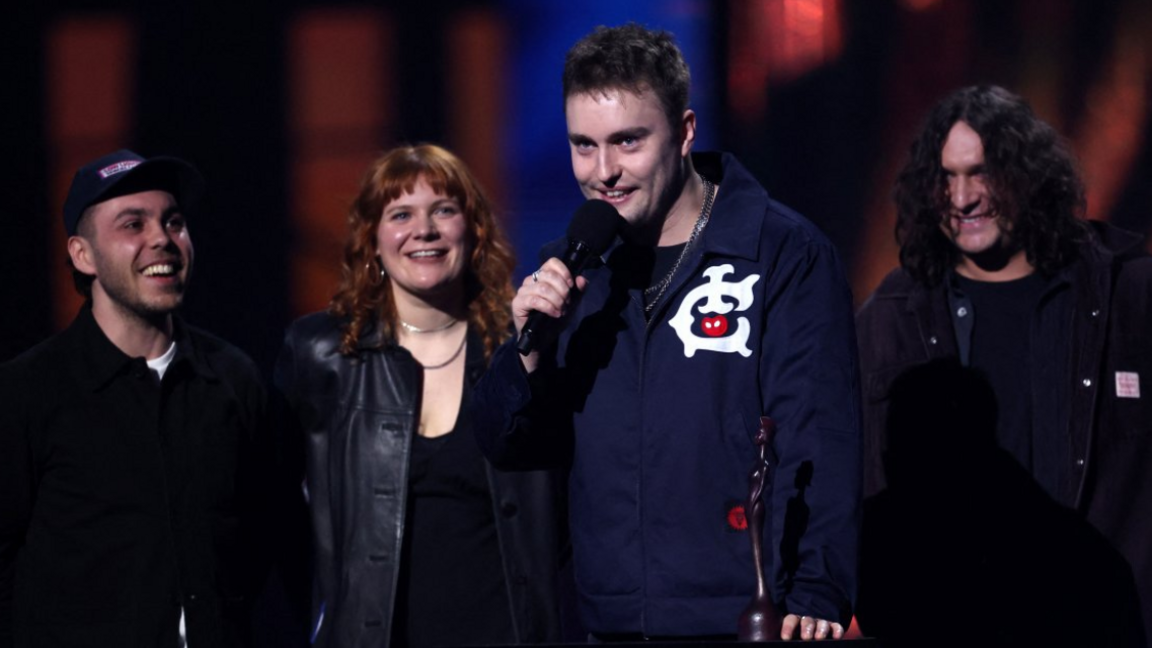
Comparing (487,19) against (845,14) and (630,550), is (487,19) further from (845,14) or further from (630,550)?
(630,550)

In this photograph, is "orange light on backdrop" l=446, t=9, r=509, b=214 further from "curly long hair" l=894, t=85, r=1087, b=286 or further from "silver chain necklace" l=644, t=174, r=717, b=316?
"silver chain necklace" l=644, t=174, r=717, b=316

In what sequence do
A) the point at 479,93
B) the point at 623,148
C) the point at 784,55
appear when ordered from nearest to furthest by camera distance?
the point at 623,148 < the point at 784,55 < the point at 479,93

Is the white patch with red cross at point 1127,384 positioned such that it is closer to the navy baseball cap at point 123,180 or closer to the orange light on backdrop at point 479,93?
the orange light on backdrop at point 479,93

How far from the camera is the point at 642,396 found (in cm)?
240

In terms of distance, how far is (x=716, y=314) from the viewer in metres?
2.37

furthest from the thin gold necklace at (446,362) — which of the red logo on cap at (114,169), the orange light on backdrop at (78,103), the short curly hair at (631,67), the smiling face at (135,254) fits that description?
the orange light on backdrop at (78,103)

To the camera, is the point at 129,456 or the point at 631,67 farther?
the point at 129,456

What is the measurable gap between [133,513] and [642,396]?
1.34m

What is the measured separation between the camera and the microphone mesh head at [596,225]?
2.28m

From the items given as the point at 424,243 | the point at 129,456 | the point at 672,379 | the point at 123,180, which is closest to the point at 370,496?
the point at 129,456

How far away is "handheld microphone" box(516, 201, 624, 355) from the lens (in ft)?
7.36

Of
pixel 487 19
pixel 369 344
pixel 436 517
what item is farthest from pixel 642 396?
pixel 487 19

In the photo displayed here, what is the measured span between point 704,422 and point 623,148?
0.51 meters

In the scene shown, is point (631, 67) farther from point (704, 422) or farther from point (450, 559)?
point (450, 559)
